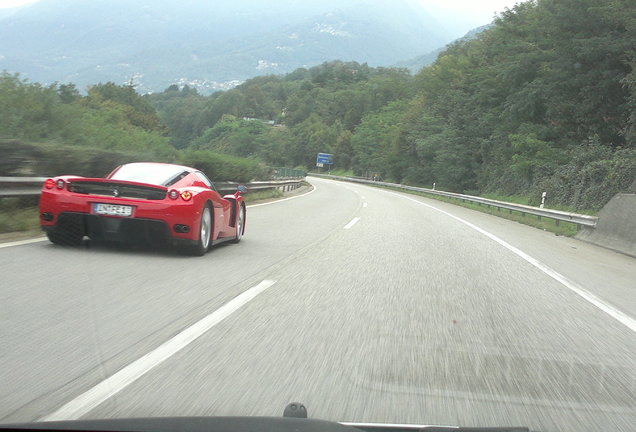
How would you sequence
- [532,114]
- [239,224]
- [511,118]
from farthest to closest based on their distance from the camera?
[511,118] → [532,114] → [239,224]

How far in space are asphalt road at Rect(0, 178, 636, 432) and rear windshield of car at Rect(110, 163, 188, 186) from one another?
3.50ft

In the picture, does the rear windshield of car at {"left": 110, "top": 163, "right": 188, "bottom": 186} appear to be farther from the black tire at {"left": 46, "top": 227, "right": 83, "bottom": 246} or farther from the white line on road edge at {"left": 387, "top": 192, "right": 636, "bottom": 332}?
the white line on road edge at {"left": 387, "top": 192, "right": 636, "bottom": 332}

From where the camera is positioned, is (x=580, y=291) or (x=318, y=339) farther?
(x=580, y=291)

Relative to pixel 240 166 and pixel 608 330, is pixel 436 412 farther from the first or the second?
pixel 240 166

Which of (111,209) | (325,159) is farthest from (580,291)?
(325,159)

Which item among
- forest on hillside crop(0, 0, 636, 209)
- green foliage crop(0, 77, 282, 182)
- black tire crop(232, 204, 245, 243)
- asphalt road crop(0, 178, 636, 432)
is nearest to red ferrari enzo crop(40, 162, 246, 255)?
asphalt road crop(0, 178, 636, 432)

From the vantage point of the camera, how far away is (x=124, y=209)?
7430mm

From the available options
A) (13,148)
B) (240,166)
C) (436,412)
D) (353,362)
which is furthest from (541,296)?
(240,166)

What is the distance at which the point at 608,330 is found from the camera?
539 cm

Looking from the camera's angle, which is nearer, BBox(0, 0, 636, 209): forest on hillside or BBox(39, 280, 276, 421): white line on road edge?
BBox(39, 280, 276, 421): white line on road edge

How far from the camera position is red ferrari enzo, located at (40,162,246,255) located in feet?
24.3

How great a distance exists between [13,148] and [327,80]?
6169 inches

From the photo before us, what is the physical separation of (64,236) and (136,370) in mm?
4956

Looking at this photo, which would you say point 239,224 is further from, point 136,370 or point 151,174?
point 136,370
